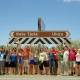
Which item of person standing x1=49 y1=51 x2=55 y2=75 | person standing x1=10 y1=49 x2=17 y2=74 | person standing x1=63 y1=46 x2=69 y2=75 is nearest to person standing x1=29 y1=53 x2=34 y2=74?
person standing x1=10 y1=49 x2=17 y2=74

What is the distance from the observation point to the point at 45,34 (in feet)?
81.9

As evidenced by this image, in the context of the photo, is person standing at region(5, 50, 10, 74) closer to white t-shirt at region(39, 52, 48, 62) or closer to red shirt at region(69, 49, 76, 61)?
white t-shirt at region(39, 52, 48, 62)

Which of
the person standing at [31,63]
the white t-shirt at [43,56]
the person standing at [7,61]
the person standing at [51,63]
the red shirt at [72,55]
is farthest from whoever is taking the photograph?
the person standing at [7,61]

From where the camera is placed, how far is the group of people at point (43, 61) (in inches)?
1081

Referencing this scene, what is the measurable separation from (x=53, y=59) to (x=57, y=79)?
4.71 m

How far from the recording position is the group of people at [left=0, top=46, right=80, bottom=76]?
27453 millimetres

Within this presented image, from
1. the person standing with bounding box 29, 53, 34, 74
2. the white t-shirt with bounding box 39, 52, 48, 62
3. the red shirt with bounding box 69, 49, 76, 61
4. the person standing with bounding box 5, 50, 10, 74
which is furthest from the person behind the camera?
the person standing with bounding box 5, 50, 10, 74

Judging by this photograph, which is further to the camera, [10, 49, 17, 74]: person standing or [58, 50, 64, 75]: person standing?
[10, 49, 17, 74]: person standing

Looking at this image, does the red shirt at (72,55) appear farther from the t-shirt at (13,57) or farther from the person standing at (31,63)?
the t-shirt at (13,57)

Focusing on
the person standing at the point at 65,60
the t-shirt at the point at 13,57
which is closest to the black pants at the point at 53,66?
the person standing at the point at 65,60

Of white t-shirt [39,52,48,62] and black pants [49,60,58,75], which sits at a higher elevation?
white t-shirt [39,52,48,62]

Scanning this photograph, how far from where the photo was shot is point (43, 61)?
27938 millimetres

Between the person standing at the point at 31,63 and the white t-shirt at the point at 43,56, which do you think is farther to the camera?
the person standing at the point at 31,63

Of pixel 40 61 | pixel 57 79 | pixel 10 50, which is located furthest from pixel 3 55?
pixel 57 79
